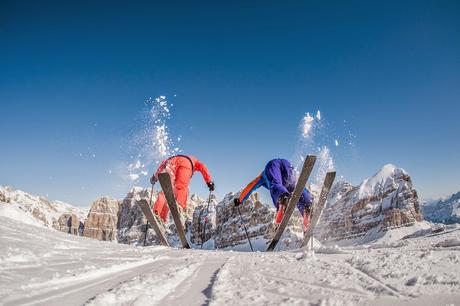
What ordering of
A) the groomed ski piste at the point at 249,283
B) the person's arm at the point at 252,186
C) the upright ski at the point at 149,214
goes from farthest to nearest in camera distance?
the person's arm at the point at 252,186, the upright ski at the point at 149,214, the groomed ski piste at the point at 249,283

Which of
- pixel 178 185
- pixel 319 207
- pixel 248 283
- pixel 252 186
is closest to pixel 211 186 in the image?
pixel 178 185

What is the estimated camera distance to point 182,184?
33.7 ft

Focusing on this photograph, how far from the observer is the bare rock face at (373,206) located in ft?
474

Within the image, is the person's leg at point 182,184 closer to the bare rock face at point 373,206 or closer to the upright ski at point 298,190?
the upright ski at point 298,190

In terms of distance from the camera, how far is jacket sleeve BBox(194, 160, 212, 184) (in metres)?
10.9

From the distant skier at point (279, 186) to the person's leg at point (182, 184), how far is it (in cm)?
176

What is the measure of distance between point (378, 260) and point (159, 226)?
306 inches

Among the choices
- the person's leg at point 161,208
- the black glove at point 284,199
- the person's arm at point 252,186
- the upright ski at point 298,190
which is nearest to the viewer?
the upright ski at point 298,190

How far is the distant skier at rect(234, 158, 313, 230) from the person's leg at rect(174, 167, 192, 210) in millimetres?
1762

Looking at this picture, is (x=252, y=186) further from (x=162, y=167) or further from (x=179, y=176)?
(x=162, y=167)

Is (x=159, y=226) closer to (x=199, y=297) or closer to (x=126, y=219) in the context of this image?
(x=199, y=297)

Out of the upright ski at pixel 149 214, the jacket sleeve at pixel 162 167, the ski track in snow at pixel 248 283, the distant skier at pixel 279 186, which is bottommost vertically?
the ski track in snow at pixel 248 283

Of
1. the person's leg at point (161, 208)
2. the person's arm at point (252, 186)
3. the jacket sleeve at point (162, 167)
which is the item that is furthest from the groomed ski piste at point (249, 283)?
the person's arm at point (252, 186)

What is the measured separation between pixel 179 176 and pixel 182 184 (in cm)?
30
